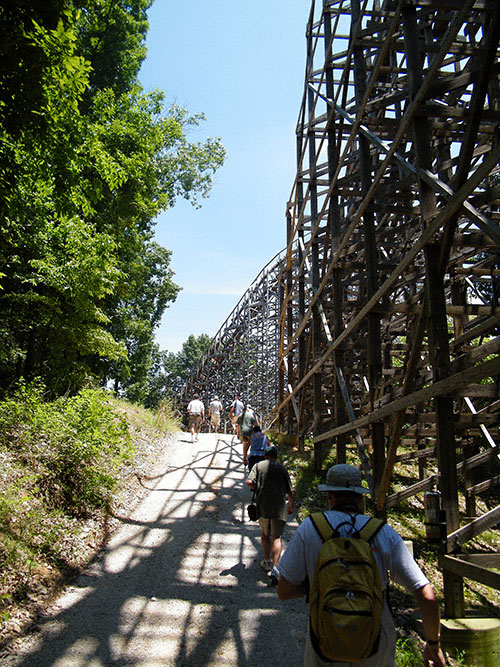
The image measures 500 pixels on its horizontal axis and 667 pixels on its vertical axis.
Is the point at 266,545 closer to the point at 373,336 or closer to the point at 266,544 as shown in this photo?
the point at 266,544

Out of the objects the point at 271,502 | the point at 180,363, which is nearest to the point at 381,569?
the point at 271,502

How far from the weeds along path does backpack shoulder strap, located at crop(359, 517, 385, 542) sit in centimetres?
225

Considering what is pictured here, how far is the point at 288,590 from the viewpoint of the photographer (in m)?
2.21

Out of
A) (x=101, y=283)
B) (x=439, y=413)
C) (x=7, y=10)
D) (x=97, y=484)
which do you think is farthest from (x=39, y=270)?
(x=439, y=413)

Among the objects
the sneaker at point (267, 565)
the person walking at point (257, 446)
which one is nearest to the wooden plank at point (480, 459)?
the person walking at point (257, 446)

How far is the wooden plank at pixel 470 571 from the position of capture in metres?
3.24

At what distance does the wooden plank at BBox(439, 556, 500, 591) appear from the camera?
3.24 m

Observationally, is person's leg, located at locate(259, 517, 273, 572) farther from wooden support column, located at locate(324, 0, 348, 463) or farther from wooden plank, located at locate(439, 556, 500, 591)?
wooden support column, located at locate(324, 0, 348, 463)

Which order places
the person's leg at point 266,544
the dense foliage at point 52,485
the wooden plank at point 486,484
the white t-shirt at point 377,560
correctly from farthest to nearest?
the wooden plank at point 486,484 < the person's leg at point 266,544 < the dense foliage at point 52,485 < the white t-shirt at point 377,560

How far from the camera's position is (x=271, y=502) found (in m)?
5.08

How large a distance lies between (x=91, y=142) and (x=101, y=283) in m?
3.51

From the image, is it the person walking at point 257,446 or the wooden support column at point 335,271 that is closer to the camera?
the person walking at point 257,446

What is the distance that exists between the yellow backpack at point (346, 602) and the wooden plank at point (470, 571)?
1769 millimetres

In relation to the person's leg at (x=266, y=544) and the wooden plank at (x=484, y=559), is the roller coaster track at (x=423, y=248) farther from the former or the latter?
the person's leg at (x=266, y=544)
